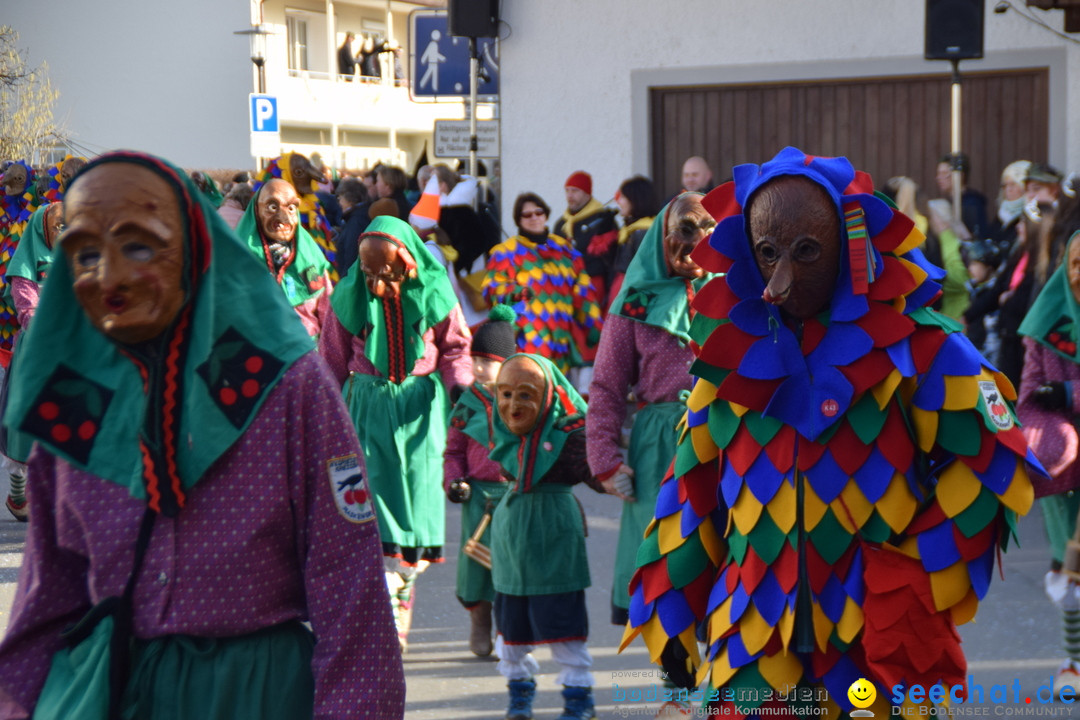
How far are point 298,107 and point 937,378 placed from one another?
120 feet

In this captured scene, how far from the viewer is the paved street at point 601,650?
5.52m

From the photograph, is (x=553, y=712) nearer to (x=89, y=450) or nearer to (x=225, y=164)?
(x=89, y=450)

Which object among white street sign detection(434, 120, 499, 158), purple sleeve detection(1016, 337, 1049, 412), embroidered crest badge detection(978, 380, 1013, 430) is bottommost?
purple sleeve detection(1016, 337, 1049, 412)

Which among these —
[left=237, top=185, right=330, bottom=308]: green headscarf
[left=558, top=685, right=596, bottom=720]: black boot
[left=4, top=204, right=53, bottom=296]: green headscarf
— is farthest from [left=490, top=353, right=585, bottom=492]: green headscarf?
[left=4, top=204, right=53, bottom=296]: green headscarf

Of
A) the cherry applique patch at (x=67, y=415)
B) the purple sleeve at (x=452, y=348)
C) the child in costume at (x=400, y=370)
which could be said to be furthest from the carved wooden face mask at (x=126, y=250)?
the purple sleeve at (x=452, y=348)

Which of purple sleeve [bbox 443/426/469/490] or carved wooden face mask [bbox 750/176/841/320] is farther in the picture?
purple sleeve [bbox 443/426/469/490]

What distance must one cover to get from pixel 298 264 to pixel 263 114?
1111cm

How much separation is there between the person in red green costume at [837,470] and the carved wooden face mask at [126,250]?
117cm

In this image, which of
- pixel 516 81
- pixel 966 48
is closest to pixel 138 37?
pixel 516 81

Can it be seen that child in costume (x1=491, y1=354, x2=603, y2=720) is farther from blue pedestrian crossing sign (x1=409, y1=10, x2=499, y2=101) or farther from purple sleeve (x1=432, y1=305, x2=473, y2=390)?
blue pedestrian crossing sign (x1=409, y1=10, x2=499, y2=101)

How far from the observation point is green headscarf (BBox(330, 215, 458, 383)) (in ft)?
20.1

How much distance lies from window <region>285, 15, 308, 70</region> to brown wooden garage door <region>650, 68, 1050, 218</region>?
88.9 ft

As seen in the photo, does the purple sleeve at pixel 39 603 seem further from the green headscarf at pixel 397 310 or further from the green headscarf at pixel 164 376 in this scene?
the green headscarf at pixel 397 310

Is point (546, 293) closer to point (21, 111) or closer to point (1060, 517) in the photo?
point (1060, 517)
